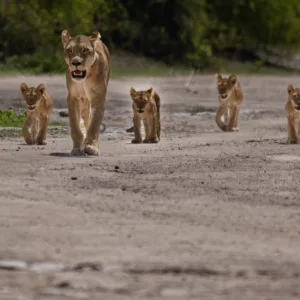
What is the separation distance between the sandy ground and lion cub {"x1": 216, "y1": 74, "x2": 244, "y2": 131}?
2.07 metres

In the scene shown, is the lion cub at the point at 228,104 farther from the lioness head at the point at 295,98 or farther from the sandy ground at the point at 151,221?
the lioness head at the point at 295,98

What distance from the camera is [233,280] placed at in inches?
235

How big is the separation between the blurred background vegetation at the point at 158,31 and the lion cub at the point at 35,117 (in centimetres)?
1519

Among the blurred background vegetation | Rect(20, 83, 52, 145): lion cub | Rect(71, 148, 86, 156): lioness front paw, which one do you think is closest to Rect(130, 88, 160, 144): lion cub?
Rect(20, 83, 52, 145): lion cub

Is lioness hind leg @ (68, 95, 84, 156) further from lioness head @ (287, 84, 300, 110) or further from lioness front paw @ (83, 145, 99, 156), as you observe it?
lioness head @ (287, 84, 300, 110)

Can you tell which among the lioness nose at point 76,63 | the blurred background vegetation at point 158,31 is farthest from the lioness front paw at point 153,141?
the blurred background vegetation at point 158,31

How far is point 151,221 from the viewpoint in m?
7.66

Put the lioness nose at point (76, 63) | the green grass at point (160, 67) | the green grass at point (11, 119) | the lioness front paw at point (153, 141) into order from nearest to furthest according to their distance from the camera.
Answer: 1. the lioness nose at point (76, 63)
2. the lioness front paw at point (153, 141)
3. the green grass at point (11, 119)
4. the green grass at point (160, 67)

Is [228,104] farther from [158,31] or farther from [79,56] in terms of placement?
[158,31]

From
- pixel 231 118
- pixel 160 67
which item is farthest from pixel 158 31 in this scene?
pixel 231 118

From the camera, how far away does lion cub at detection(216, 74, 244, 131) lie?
16031 mm

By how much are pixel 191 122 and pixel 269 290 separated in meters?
12.3

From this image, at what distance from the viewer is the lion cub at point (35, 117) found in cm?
1277

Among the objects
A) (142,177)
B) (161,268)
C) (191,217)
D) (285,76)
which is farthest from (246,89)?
(161,268)
